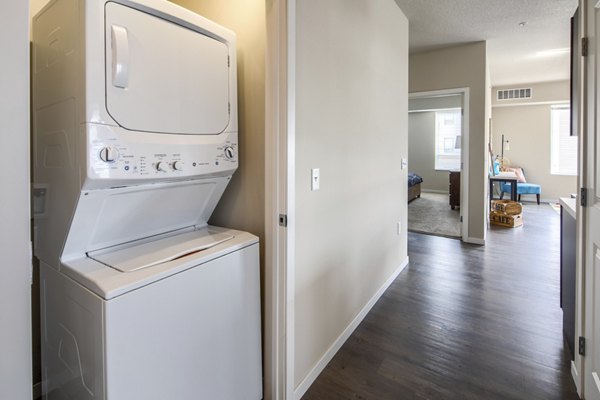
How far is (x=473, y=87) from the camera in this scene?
4.39 metres

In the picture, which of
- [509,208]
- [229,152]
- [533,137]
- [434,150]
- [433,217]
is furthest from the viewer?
[434,150]

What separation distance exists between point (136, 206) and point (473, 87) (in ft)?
14.8

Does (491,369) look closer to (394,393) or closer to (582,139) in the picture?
(394,393)

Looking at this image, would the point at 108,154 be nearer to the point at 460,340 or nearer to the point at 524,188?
the point at 460,340

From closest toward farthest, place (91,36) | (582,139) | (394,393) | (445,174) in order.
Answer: (91,36)
(582,139)
(394,393)
(445,174)

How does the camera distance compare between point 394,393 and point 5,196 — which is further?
point 394,393

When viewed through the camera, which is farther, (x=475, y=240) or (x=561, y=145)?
(x=561, y=145)

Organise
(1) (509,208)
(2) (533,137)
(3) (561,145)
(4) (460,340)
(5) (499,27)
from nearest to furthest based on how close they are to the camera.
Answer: (4) (460,340) < (5) (499,27) < (1) (509,208) < (3) (561,145) < (2) (533,137)

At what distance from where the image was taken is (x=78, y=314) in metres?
1.07

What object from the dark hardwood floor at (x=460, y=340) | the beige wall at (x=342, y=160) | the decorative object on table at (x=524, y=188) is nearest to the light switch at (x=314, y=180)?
the beige wall at (x=342, y=160)

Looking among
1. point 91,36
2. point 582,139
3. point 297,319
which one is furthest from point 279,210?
point 582,139

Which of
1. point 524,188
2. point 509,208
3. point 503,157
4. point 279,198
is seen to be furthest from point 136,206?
point 503,157

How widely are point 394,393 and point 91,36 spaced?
1.99 m

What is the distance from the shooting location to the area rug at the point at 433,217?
16.9ft
